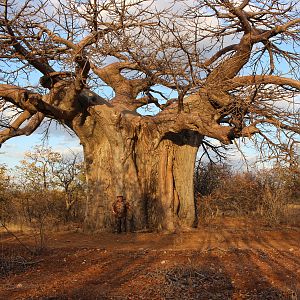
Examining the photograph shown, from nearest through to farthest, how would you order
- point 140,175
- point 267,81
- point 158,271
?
point 158,271, point 267,81, point 140,175

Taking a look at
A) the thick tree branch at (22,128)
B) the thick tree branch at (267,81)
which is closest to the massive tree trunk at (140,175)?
the thick tree branch at (22,128)

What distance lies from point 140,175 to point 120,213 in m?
1.04

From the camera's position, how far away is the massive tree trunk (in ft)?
31.9

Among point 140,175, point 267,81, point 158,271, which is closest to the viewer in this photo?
point 158,271

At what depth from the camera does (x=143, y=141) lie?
10133 millimetres

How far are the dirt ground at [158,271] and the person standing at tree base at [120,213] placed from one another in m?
1.23

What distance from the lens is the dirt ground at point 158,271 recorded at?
4.11 meters

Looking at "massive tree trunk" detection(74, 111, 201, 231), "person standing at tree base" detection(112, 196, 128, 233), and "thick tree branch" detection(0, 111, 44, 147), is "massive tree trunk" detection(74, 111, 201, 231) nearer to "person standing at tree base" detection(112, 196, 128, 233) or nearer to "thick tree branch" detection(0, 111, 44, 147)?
"person standing at tree base" detection(112, 196, 128, 233)

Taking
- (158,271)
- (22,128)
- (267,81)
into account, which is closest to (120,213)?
(22,128)

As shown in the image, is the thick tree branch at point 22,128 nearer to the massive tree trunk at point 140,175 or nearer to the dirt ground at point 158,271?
the massive tree trunk at point 140,175

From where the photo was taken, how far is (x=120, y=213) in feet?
31.2

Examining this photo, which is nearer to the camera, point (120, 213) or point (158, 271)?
point (158, 271)

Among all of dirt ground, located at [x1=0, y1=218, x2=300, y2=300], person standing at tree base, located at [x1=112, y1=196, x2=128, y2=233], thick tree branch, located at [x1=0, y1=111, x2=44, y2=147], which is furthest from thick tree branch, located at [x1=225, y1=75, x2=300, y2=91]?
thick tree branch, located at [x1=0, y1=111, x2=44, y2=147]

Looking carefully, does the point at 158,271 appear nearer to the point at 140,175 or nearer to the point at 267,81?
the point at 267,81
